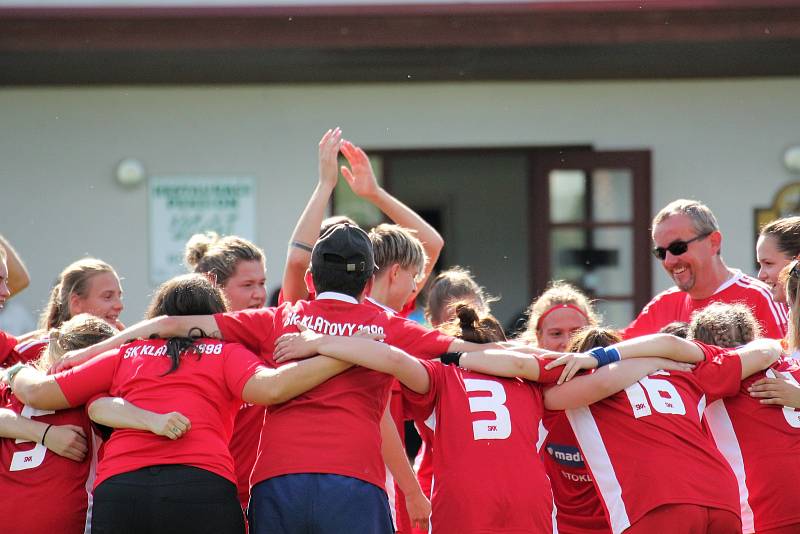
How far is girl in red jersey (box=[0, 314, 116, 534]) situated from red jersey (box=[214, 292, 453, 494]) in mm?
691

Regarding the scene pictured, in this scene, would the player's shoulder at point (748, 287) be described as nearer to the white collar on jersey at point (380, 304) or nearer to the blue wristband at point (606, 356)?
the blue wristband at point (606, 356)

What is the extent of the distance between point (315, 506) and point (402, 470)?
2.06 ft

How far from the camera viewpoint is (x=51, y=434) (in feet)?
12.2

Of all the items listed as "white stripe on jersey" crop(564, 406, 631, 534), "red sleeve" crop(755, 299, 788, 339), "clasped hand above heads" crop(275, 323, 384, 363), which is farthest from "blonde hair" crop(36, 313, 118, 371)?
"red sleeve" crop(755, 299, 788, 339)

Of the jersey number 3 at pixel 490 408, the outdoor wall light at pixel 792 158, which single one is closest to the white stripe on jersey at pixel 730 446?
the jersey number 3 at pixel 490 408

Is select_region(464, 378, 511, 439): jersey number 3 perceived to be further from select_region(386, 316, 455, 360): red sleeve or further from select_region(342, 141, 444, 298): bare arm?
select_region(342, 141, 444, 298): bare arm

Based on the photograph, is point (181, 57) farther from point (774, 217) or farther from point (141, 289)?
point (774, 217)

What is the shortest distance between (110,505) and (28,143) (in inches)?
232

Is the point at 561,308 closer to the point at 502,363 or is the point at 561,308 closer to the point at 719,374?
the point at 719,374

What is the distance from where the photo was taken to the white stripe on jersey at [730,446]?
3766 millimetres

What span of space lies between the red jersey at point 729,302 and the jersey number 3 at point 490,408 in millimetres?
1464

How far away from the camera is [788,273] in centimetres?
416

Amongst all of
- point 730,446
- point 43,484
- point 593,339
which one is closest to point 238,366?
point 43,484

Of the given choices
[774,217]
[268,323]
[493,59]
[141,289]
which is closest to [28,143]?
[141,289]
